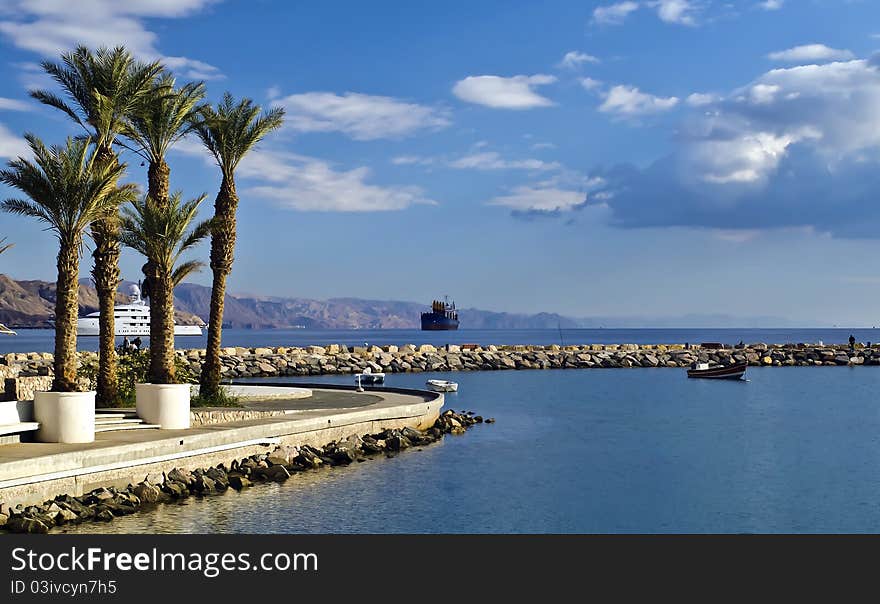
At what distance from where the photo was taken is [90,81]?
30.0m

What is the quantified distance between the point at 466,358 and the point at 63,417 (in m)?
62.1

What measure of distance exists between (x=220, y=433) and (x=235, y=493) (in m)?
2.27

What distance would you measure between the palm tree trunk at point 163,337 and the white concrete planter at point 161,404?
3.09 meters

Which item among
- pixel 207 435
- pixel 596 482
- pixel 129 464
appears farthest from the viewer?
pixel 596 482

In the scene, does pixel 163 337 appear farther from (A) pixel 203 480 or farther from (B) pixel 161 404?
(A) pixel 203 480

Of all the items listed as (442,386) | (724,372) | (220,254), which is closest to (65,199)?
(220,254)

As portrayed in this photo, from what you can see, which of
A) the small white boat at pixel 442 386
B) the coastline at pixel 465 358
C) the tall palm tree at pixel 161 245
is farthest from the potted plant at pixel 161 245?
the coastline at pixel 465 358

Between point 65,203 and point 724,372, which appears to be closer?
point 65,203

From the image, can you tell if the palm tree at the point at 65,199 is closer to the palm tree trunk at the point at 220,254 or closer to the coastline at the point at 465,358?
the palm tree trunk at the point at 220,254

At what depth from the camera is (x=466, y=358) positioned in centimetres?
8356

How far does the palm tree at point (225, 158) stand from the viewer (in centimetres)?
3397

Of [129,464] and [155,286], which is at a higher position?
[155,286]

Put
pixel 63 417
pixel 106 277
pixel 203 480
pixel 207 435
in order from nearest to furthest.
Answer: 1. pixel 63 417
2. pixel 203 480
3. pixel 207 435
4. pixel 106 277
